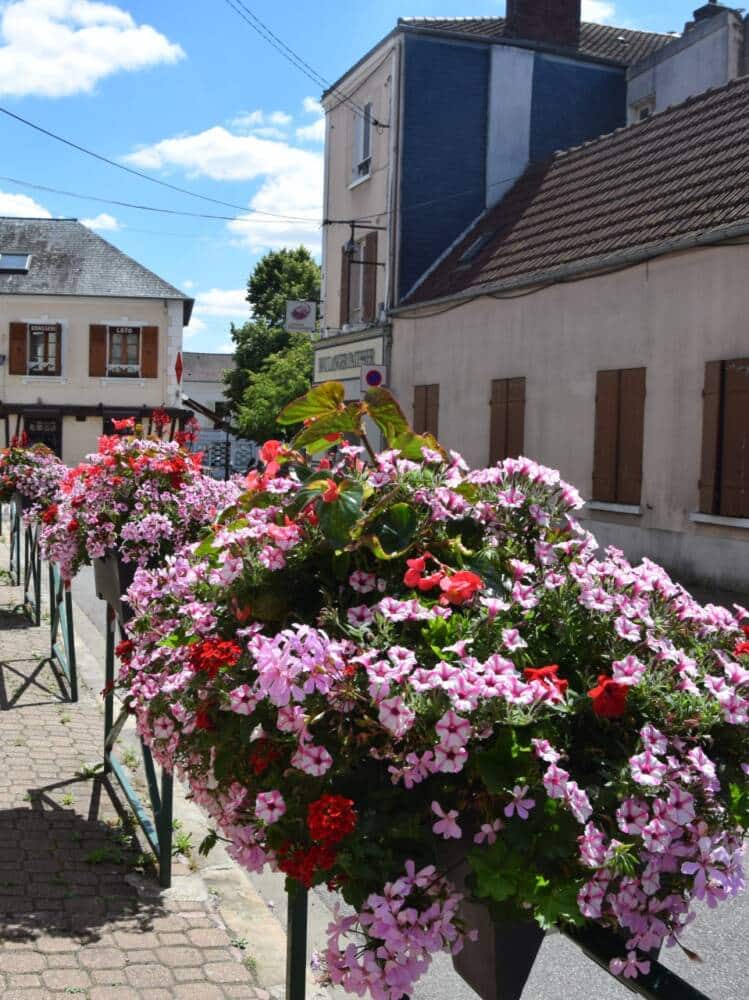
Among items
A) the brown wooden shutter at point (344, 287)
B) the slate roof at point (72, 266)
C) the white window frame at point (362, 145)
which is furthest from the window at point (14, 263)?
the white window frame at point (362, 145)

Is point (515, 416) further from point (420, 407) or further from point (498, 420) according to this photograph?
point (420, 407)

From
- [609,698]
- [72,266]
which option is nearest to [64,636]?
[609,698]

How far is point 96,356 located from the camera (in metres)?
37.1

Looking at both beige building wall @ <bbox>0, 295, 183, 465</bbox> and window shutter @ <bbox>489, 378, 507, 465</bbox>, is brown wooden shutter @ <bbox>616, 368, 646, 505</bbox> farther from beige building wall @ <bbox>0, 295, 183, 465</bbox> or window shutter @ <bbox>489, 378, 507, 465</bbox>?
beige building wall @ <bbox>0, 295, 183, 465</bbox>

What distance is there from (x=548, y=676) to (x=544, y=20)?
2236cm

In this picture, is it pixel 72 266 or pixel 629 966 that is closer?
pixel 629 966

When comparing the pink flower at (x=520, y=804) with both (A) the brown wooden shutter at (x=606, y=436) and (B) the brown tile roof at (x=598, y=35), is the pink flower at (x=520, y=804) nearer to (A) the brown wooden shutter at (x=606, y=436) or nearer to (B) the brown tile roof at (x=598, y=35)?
(A) the brown wooden shutter at (x=606, y=436)

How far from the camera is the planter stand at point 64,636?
7172 mm

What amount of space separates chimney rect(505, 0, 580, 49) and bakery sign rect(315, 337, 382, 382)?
643cm

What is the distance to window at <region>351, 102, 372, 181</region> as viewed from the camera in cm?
2253

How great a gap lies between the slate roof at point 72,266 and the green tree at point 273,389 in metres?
7.09

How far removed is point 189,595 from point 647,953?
1176mm

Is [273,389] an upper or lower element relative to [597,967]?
upper

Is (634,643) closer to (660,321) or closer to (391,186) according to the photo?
(660,321)
